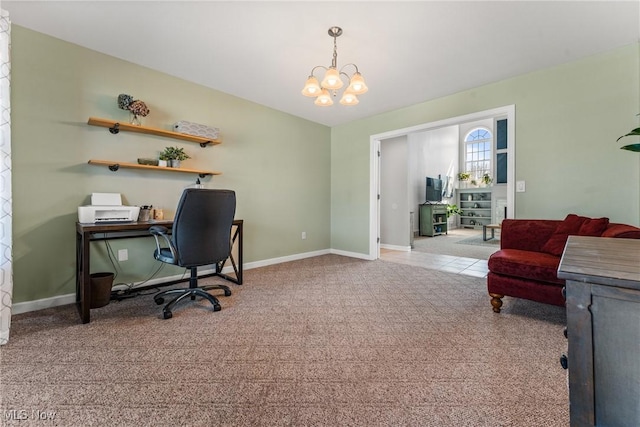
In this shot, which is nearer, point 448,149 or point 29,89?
point 29,89

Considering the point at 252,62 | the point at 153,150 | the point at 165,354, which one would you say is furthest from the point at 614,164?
the point at 153,150

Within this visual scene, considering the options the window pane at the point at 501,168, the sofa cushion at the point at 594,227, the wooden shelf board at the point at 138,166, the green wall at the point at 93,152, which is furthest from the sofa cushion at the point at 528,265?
the window pane at the point at 501,168

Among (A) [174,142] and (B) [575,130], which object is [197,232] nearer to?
(A) [174,142]

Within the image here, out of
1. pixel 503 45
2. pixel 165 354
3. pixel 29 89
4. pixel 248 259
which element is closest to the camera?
pixel 165 354

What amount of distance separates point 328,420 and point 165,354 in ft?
3.60

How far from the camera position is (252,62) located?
271 cm

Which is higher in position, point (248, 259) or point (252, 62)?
point (252, 62)

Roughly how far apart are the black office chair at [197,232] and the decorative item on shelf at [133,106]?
124 centimetres

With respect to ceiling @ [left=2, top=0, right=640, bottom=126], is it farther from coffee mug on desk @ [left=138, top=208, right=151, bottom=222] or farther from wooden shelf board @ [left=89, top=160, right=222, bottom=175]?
coffee mug on desk @ [left=138, top=208, right=151, bottom=222]

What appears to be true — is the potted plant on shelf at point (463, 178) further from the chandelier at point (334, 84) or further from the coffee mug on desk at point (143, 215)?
the coffee mug on desk at point (143, 215)

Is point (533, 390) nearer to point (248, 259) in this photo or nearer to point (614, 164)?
point (614, 164)

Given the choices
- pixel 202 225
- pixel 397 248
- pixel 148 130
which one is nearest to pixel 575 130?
pixel 397 248

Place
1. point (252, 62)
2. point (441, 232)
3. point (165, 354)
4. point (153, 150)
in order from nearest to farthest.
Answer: point (165, 354) → point (252, 62) → point (153, 150) → point (441, 232)

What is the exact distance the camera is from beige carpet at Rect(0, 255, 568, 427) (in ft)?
3.83
